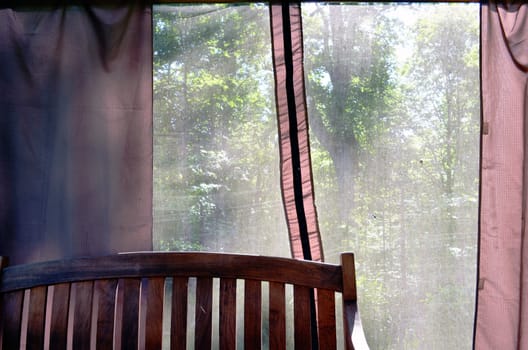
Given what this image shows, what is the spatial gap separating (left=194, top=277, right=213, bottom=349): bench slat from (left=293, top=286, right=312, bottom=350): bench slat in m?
0.24

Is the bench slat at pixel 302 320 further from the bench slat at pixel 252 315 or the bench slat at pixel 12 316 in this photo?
the bench slat at pixel 12 316

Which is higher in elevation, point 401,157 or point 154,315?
point 401,157

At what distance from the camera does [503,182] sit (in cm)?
167

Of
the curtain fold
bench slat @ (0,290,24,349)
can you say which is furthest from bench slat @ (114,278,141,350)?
the curtain fold

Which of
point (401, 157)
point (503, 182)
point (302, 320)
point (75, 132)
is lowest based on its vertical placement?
point (302, 320)

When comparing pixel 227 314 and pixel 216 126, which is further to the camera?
pixel 216 126

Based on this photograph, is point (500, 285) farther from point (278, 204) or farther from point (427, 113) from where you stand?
point (278, 204)

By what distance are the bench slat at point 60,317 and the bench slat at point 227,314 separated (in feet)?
1.40

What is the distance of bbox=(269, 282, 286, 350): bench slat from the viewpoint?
3.85ft

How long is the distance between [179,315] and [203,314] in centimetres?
7

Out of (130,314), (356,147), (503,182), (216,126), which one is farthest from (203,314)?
(503,182)

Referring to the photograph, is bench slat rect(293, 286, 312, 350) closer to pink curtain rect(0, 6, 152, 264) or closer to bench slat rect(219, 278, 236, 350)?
bench slat rect(219, 278, 236, 350)

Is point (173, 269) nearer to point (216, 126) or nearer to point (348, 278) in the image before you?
point (348, 278)

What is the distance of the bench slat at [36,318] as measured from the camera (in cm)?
116
